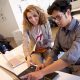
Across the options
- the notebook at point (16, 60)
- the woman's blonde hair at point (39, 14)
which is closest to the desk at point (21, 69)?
the notebook at point (16, 60)

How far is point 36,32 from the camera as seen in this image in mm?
2057

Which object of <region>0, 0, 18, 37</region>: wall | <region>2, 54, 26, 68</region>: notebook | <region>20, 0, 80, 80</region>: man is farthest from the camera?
<region>0, 0, 18, 37</region>: wall

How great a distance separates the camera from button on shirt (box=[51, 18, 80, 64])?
3.77ft

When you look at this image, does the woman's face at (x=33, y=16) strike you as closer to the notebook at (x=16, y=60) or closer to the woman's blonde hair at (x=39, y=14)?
the woman's blonde hair at (x=39, y=14)

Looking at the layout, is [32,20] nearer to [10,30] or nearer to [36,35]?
[36,35]

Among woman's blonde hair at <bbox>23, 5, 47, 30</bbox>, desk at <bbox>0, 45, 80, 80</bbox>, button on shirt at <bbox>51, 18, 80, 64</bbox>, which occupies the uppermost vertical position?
woman's blonde hair at <bbox>23, 5, 47, 30</bbox>

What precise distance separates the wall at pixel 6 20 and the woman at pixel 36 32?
1.56 metres

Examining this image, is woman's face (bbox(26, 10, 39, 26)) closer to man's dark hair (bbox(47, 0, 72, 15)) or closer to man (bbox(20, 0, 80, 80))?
man (bbox(20, 0, 80, 80))

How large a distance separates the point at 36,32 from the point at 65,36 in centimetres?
70

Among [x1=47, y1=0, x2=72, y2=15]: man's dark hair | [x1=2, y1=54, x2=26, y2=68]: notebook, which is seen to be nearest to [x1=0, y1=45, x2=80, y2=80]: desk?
[x1=2, y1=54, x2=26, y2=68]: notebook

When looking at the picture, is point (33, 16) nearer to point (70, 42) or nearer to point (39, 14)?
point (39, 14)

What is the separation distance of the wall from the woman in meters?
1.56

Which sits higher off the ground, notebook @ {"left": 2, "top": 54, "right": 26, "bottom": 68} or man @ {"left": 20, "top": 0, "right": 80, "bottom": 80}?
man @ {"left": 20, "top": 0, "right": 80, "bottom": 80}

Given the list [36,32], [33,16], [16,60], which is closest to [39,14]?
[33,16]
